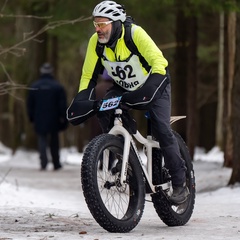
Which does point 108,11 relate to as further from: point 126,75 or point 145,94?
point 145,94

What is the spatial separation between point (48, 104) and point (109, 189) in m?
11.7

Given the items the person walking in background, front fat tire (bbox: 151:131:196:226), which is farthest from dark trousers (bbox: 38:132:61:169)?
front fat tire (bbox: 151:131:196:226)

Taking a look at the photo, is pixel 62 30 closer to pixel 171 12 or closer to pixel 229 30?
pixel 171 12

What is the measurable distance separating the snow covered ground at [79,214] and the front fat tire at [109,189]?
0.13 metres

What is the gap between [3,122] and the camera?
52.0 m

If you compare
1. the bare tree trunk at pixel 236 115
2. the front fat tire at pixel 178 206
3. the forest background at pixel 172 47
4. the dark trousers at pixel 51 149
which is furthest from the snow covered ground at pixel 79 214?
the dark trousers at pixel 51 149

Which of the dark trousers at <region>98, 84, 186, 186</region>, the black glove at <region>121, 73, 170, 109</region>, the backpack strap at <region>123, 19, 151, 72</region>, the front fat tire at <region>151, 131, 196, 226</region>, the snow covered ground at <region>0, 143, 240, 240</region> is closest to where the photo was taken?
the snow covered ground at <region>0, 143, 240, 240</region>

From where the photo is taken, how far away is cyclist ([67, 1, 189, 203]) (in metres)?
7.75

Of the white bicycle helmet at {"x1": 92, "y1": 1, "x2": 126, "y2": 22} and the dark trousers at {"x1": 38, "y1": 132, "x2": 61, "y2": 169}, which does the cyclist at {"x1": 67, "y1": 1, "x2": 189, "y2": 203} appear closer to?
the white bicycle helmet at {"x1": 92, "y1": 1, "x2": 126, "y2": 22}

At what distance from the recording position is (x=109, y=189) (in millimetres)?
7684

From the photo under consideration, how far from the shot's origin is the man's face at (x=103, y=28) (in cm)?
780

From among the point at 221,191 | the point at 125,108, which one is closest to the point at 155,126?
the point at 125,108

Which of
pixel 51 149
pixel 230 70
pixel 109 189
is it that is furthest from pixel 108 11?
pixel 51 149

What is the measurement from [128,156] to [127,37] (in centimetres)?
97
